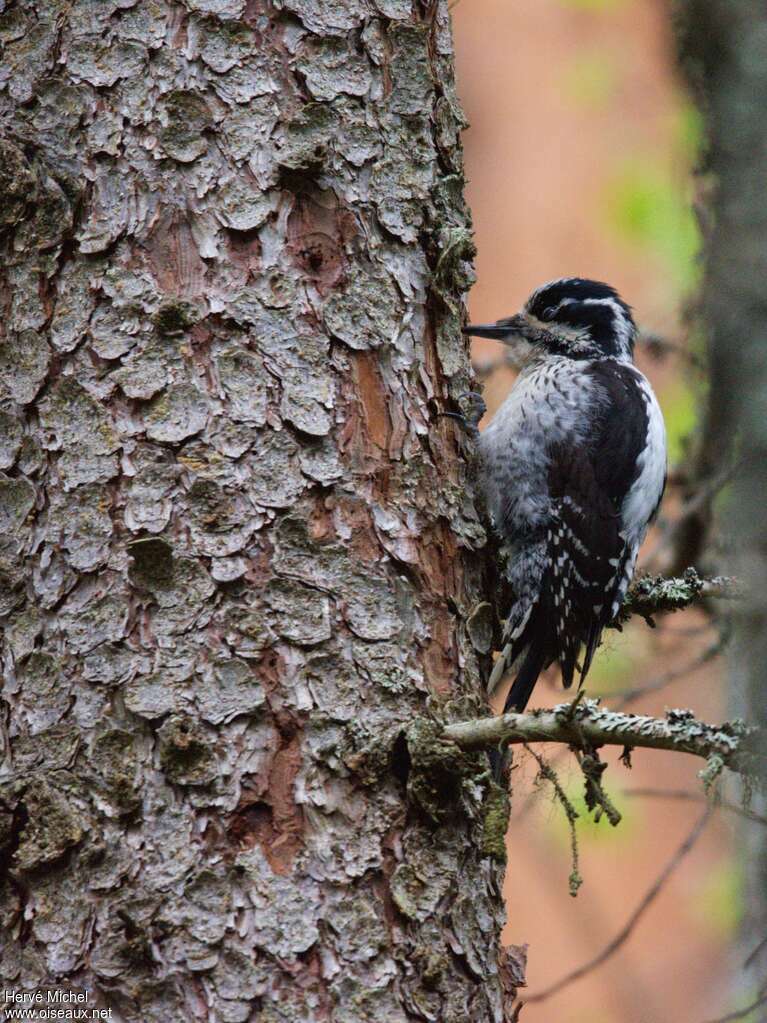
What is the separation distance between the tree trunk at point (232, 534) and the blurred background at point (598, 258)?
329 cm

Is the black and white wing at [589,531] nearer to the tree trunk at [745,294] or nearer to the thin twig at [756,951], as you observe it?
the thin twig at [756,951]

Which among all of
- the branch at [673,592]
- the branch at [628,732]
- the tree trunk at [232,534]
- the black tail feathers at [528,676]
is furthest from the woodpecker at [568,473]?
the branch at [628,732]

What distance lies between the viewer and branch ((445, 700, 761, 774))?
193cm

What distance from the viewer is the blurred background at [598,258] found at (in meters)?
6.23

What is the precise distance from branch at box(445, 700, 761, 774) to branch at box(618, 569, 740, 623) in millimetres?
688

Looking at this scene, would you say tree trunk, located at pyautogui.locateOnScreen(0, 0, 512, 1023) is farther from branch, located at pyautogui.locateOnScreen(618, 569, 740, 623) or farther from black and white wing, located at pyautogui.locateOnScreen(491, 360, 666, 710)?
black and white wing, located at pyautogui.locateOnScreen(491, 360, 666, 710)

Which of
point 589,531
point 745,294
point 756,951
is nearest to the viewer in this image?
point 745,294

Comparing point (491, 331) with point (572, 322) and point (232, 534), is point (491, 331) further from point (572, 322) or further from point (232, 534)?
point (232, 534)

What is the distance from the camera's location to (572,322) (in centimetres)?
400

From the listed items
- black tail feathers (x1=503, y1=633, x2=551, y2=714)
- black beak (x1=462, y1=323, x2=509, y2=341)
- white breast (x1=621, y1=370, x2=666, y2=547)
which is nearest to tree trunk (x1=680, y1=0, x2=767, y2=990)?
A: black tail feathers (x1=503, y1=633, x2=551, y2=714)

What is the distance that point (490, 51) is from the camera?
7.43 m

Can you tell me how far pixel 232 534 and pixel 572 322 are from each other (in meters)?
2.06

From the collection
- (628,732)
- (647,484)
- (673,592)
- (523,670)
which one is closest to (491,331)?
(647,484)

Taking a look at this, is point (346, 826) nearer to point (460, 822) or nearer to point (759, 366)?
point (460, 822)
